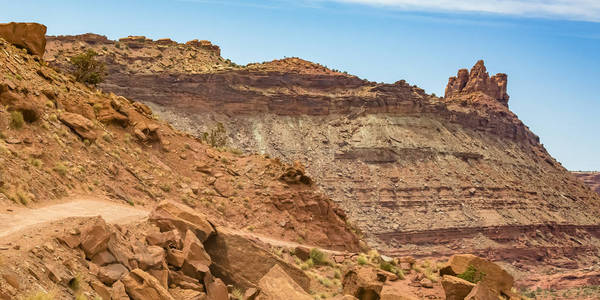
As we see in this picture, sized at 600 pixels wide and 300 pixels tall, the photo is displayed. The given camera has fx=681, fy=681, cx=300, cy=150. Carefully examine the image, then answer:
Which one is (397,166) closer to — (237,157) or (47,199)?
(237,157)

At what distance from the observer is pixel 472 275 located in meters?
20.7

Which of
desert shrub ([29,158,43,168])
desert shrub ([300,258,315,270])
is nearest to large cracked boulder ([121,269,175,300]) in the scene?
desert shrub ([29,158,43,168])

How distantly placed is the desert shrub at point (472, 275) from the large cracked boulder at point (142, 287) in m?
11.5

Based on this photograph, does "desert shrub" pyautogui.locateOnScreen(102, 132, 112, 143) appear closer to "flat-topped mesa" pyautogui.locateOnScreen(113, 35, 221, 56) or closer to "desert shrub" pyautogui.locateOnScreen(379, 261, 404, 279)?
"desert shrub" pyautogui.locateOnScreen(379, 261, 404, 279)

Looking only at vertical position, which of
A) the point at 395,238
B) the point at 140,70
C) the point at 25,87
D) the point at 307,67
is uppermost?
the point at 307,67

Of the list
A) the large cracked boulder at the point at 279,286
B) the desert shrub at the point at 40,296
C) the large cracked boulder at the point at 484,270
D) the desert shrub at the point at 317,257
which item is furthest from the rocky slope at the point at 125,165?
the large cracked boulder at the point at 484,270

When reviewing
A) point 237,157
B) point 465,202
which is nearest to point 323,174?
point 465,202

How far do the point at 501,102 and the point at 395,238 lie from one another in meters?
63.6

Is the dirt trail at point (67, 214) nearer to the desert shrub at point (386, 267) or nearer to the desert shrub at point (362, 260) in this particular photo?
the desert shrub at point (362, 260)

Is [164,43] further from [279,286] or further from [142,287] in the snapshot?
[142,287]

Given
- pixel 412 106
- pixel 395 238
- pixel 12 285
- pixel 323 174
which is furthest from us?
pixel 412 106

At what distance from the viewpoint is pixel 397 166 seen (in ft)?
304

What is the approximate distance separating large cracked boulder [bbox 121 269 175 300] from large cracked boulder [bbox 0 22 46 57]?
17.9 metres

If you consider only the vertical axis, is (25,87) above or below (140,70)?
below
